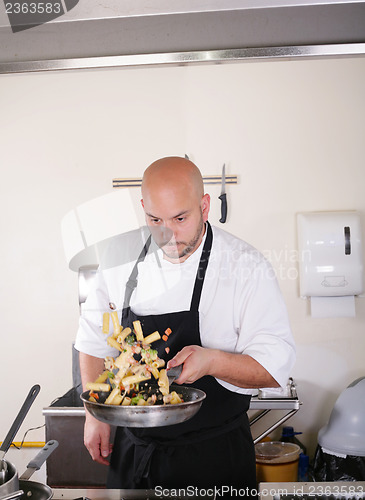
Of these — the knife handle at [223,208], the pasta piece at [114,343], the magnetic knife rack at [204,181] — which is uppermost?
the magnetic knife rack at [204,181]

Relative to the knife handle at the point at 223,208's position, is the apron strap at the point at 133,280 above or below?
below

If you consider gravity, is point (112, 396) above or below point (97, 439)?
above

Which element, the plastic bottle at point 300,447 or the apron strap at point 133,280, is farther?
the plastic bottle at point 300,447

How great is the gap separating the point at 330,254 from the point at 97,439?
37.6 inches

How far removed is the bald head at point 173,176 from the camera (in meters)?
1.71

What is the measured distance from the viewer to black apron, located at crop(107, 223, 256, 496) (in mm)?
1583

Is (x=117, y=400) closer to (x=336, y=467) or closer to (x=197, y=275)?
(x=197, y=275)

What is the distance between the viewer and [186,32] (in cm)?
111

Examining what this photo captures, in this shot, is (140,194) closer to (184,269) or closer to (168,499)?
(184,269)

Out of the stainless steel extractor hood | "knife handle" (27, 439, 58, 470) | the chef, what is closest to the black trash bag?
the chef

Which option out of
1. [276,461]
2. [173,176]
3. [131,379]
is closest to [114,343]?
[131,379]

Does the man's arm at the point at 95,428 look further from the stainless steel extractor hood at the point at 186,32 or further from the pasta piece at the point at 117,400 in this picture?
the stainless steel extractor hood at the point at 186,32

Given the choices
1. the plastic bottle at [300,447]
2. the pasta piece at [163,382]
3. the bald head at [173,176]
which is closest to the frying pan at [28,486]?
the pasta piece at [163,382]

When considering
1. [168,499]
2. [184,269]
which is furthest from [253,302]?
[168,499]
